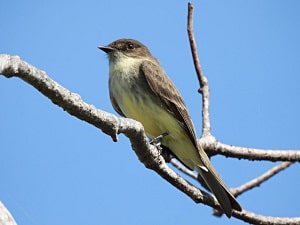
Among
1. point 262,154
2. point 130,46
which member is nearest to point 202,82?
point 262,154

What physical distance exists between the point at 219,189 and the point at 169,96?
1209 millimetres

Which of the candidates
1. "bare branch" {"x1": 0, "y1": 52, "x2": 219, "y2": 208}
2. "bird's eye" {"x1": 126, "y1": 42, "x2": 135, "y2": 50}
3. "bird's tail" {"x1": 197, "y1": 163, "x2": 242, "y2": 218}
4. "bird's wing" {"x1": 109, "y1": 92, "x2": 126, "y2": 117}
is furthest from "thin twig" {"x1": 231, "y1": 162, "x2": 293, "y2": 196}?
"bird's eye" {"x1": 126, "y1": 42, "x2": 135, "y2": 50}

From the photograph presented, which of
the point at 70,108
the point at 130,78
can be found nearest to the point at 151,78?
the point at 130,78

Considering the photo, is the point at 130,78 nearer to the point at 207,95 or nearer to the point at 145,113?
the point at 145,113

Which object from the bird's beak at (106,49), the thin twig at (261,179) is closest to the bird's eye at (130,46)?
the bird's beak at (106,49)

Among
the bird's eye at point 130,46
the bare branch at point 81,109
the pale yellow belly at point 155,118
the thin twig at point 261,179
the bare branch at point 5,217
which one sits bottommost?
the bare branch at point 5,217

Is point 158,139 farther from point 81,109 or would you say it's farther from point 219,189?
point 81,109

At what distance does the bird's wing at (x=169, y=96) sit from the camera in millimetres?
5797

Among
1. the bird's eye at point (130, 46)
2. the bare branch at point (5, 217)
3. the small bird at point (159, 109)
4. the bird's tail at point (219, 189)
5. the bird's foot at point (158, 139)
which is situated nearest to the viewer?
the bare branch at point (5, 217)

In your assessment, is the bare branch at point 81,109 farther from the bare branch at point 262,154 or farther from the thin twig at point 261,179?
the thin twig at point 261,179

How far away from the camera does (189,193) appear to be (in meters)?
4.84

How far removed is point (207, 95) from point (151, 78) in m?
0.64

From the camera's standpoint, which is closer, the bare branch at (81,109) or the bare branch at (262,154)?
the bare branch at (81,109)

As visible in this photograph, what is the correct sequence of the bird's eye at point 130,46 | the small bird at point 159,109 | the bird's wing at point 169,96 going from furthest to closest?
the bird's eye at point 130,46
the bird's wing at point 169,96
the small bird at point 159,109
